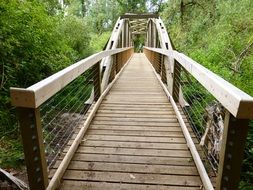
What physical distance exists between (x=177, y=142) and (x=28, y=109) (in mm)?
1947

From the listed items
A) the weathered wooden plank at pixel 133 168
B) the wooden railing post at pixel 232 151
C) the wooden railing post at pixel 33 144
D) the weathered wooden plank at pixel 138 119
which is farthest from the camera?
the weathered wooden plank at pixel 138 119

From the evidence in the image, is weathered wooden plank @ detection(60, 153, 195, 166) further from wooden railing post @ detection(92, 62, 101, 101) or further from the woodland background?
wooden railing post @ detection(92, 62, 101, 101)

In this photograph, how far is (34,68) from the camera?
6801 millimetres

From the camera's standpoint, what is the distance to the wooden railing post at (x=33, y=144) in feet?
5.78

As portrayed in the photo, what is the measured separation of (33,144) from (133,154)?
1.32 m

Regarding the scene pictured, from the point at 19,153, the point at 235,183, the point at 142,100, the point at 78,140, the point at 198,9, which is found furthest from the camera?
the point at 198,9

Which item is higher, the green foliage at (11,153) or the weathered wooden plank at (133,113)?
the weathered wooden plank at (133,113)

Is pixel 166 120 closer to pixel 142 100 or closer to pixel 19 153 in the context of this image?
pixel 142 100

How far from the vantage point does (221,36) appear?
8797 millimetres

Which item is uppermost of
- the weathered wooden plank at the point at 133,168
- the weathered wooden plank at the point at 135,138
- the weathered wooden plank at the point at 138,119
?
the weathered wooden plank at the point at 138,119

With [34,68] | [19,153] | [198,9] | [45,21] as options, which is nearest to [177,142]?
[19,153]

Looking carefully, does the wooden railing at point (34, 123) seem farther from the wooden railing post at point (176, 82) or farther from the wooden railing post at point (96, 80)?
the wooden railing post at point (176, 82)

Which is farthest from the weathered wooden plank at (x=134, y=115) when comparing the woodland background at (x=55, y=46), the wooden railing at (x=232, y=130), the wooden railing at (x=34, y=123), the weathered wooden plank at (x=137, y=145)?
the wooden railing at (x=232, y=130)

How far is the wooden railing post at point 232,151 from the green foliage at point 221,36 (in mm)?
1637
